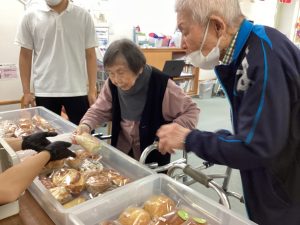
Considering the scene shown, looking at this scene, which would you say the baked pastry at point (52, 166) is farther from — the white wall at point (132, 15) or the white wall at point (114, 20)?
the white wall at point (132, 15)

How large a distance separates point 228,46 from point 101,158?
0.74m

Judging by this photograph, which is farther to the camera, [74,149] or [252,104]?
[74,149]

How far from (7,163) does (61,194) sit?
25 cm

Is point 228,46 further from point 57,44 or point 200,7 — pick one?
point 57,44

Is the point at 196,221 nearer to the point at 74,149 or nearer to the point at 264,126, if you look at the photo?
the point at 264,126

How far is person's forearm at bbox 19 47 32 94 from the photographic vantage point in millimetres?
2102

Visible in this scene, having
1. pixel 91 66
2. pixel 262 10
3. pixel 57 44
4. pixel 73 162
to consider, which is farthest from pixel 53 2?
pixel 262 10

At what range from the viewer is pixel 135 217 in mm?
796

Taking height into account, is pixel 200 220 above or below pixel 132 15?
below

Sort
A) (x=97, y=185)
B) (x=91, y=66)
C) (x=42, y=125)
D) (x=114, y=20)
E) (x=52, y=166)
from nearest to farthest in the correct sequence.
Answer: (x=97, y=185) < (x=52, y=166) < (x=42, y=125) < (x=91, y=66) < (x=114, y=20)

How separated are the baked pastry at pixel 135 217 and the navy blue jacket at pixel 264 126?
0.81ft

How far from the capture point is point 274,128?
646mm

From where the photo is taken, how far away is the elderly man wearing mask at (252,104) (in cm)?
65

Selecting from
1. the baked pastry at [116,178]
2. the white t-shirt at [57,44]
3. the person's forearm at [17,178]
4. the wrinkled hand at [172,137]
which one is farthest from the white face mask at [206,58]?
the white t-shirt at [57,44]
